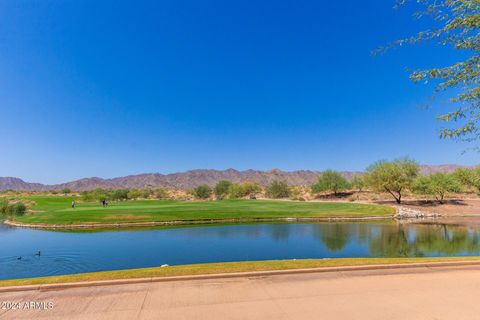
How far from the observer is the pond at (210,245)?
19.8m

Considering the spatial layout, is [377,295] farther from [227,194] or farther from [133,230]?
[227,194]

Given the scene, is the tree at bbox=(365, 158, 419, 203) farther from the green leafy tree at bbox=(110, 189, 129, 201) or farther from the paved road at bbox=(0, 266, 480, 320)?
the green leafy tree at bbox=(110, 189, 129, 201)

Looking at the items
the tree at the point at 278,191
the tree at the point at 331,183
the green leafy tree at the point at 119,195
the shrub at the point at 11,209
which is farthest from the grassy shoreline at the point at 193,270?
the green leafy tree at the point at 119,195

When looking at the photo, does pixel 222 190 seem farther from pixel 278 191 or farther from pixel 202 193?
pixel 278 191

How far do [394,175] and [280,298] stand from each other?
186ft

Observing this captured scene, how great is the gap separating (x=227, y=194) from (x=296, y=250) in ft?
277

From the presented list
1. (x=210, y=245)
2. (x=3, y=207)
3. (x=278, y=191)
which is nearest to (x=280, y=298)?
(x=210, y=245)

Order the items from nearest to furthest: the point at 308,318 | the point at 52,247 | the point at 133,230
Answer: the point at 308,318, the point at 52,247, the point at 133,230

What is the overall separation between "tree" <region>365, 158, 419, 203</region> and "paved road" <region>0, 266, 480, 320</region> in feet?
169

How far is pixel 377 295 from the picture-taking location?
8016 millimetres

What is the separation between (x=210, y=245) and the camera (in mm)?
25078

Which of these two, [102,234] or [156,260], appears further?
[102,234]

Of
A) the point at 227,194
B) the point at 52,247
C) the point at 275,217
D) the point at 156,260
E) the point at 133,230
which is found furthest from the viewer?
the point at 227,194

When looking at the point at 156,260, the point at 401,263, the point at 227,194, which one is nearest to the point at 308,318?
the point at 401,263
